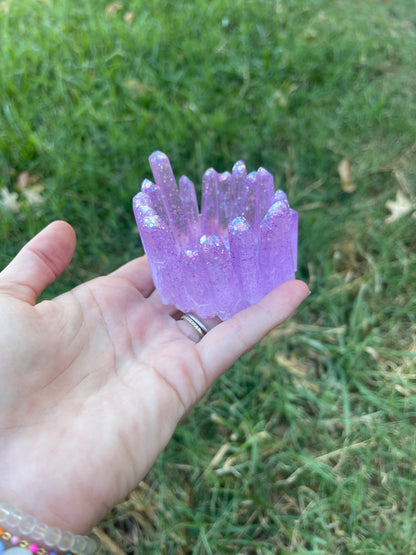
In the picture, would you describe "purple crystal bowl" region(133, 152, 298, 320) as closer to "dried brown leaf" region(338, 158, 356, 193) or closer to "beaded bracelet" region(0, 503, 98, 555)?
"beaded bracelet" region(0, 503, 98, 555)

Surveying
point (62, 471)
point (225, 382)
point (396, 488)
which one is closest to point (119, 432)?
point (62, 471)

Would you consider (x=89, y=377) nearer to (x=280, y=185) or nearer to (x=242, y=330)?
(x=242, y=330)

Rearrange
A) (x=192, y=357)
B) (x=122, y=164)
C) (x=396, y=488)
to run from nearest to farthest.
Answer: (x=192, y=357), (x=396, y=488), (x=122, y=164)

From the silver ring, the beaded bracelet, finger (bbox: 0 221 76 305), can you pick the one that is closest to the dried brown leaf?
the silver ring

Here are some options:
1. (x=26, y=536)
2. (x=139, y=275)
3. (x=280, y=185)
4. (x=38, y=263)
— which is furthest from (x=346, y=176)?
(x=26, y=536)

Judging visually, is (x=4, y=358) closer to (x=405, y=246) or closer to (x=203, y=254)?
(x=203, y=254)

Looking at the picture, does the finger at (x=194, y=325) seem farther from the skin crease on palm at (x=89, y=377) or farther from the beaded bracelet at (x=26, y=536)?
the beaded bracelet at (x=26, y=536)
